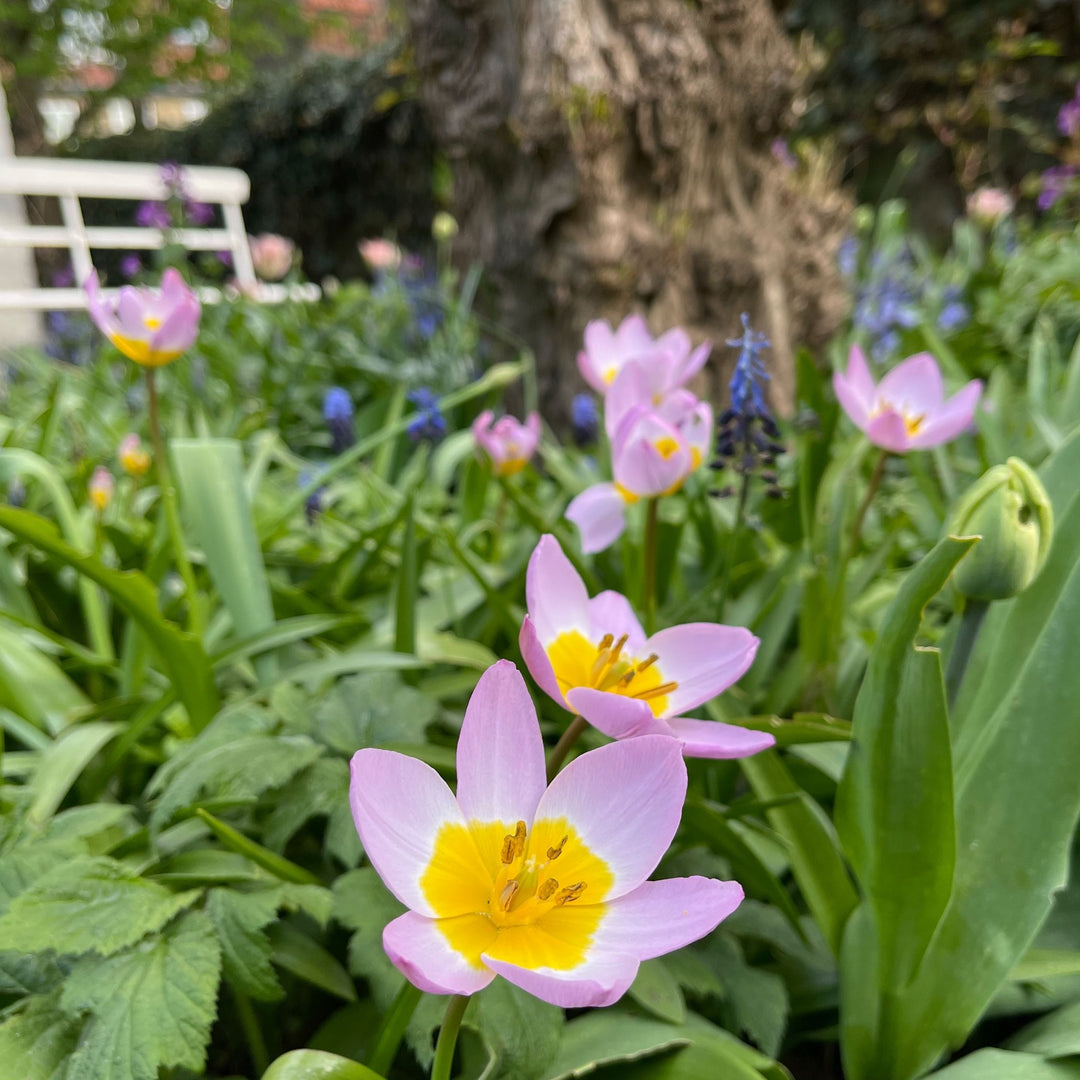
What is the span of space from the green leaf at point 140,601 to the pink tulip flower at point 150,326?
360 millimetres

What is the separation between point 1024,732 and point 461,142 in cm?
233

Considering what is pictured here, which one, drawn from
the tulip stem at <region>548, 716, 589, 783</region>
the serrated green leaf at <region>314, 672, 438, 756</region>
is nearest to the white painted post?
the serrated green leaf at <region>314, 672, 438, 756</region>

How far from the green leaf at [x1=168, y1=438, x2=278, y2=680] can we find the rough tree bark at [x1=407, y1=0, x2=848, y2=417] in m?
1.41

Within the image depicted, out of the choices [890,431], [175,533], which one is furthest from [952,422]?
[175,533]

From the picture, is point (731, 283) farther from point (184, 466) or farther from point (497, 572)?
point (184, 466)

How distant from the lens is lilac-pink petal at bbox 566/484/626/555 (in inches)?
38.0

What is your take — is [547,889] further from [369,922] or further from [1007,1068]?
[1007,1068]

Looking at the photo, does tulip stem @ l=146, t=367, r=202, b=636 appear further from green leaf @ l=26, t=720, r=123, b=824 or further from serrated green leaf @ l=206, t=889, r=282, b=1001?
serrated green leaf @ l=206, t=889, r=282, b=1001

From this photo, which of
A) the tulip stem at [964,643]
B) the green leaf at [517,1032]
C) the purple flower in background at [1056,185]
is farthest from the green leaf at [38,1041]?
the purple flower in background at [1056,185]

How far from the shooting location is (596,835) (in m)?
0.51

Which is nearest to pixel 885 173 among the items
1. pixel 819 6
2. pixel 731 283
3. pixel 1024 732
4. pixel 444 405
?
pixel 819 6

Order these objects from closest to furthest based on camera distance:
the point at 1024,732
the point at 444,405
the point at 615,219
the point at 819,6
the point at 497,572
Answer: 1. the point at 1024,732
2. the point at 497,572
3. the point at 444,405
4. the point at 615,219
5. the point at 819,6

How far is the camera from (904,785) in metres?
0.64

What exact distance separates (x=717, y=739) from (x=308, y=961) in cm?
44
